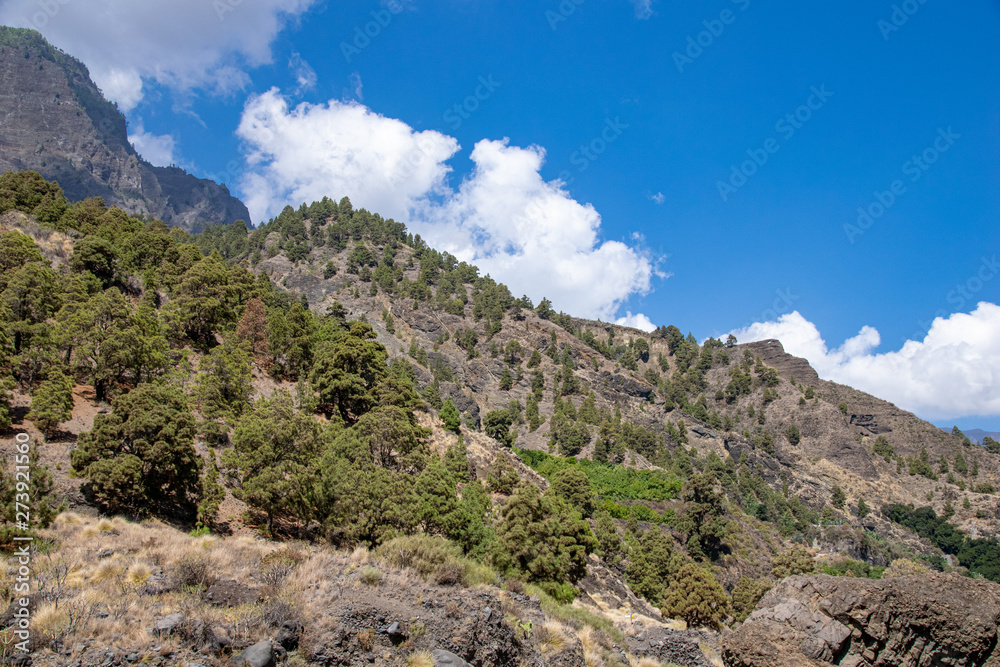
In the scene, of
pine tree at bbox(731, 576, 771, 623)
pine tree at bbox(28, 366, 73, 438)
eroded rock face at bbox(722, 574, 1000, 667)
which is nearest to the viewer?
eroded rock face at bbox(722, 574, 1000, 667)

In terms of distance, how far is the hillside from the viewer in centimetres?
1128

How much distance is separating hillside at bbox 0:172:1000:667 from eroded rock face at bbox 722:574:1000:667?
4961 mm

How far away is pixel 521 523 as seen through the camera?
1093 inches

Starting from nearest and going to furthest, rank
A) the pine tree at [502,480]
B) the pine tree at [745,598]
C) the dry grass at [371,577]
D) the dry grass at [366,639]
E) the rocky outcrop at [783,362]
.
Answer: the dry grass at [366,639], the dry grass at [371,577], the pine tree at [745,598], the pine tree at [502,480], the rocky outcrop at [783,362]

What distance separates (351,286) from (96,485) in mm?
98968

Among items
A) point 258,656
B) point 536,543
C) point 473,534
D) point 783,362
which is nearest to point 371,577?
point 258,656

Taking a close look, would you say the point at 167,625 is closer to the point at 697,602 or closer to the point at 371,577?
the point at 371,577

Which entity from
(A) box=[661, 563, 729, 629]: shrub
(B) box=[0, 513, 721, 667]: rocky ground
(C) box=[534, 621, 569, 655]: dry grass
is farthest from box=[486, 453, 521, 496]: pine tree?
(C) box=[534, 621, 569, 655]: dry grass

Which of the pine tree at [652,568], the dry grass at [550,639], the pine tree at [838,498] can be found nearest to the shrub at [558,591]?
the dry grass at [550,639]

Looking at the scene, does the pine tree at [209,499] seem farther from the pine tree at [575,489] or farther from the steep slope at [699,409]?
the steep slope at [699,409]

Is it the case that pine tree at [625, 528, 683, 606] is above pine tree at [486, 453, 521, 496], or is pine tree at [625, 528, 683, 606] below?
below

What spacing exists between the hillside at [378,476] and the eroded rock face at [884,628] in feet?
16.3

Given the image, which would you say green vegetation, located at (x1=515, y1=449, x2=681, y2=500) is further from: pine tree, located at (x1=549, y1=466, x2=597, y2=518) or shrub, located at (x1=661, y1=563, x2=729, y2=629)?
shrub, located at (x1=661, y1=563, x2=729, y2=629)

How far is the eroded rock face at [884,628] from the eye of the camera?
9.59 m
